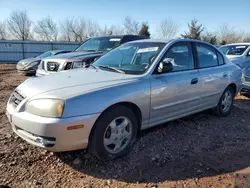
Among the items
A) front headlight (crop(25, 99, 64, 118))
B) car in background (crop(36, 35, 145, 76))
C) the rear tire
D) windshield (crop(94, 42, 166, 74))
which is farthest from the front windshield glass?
front headlight (crop(25, 99, 64, 118))

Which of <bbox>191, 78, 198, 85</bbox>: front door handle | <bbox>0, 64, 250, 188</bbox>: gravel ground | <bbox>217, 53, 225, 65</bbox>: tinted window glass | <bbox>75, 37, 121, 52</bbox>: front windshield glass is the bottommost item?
<bbox>0, 64, 250, 188</bbox>: gravel ground

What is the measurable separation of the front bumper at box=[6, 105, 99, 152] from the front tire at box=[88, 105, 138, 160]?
0.39 feet

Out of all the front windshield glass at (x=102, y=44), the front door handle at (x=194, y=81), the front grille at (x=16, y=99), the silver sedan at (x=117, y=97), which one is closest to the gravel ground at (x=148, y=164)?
the silver sedan at (x=117, y=97)

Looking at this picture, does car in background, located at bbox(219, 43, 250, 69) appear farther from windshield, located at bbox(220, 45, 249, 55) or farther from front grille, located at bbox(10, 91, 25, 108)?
front grille, located at bbox(10, 91, 25, 108)

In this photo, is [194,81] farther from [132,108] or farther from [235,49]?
[235,49]

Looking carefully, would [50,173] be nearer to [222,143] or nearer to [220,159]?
[220,159]

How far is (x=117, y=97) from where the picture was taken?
10.1ft

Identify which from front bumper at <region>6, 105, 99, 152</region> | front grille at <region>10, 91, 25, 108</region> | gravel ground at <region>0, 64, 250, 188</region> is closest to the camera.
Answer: front bumper at <region>6, 105, 99, 152</region>

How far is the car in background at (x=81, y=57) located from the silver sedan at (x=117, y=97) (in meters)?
2.05

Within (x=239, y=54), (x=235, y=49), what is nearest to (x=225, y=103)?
(x=239, y=54)

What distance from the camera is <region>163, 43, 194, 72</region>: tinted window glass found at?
13.1 ft

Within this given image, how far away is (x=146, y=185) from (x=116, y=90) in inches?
45.7

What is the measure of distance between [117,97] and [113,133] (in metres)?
0.48

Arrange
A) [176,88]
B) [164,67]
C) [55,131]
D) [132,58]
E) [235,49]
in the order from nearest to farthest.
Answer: [55,131], [164,67], [176,88], [132,58], [235,49]
